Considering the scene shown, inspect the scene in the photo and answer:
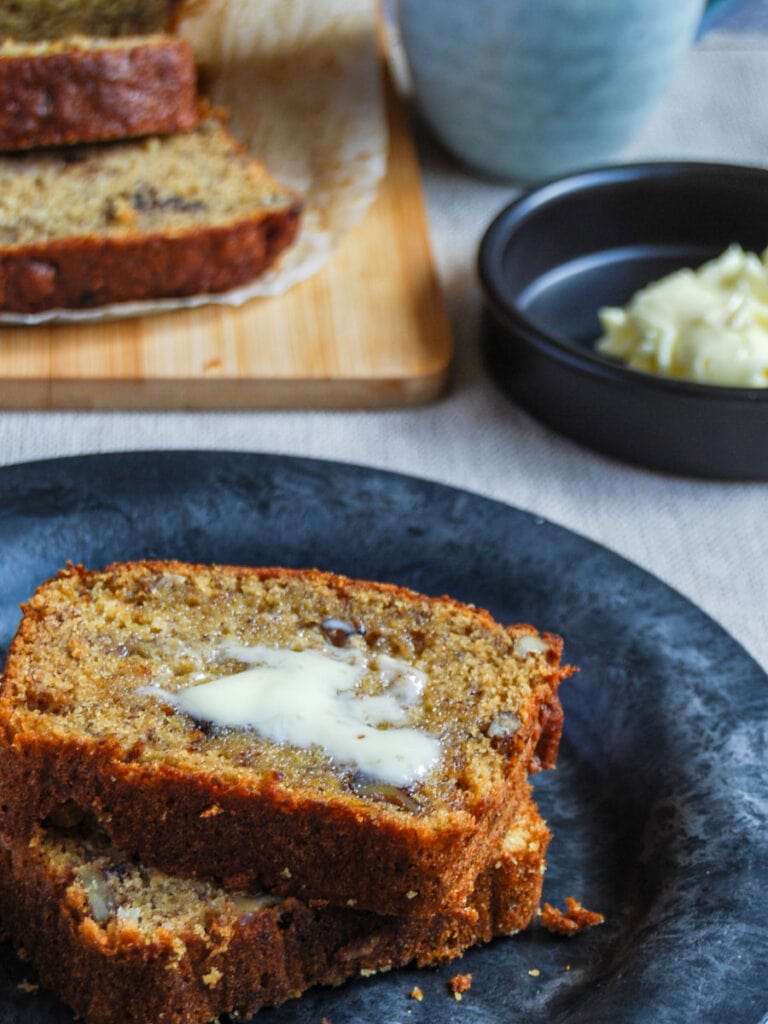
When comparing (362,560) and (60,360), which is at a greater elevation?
(362,560)

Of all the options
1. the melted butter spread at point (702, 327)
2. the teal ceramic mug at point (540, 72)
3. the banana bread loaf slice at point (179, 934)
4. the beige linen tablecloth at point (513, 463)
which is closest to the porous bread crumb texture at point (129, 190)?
the beige linen tablecloth at point (513, 463)

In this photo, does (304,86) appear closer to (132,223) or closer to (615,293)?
(132,223)

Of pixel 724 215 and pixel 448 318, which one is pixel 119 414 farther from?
pixel 724 215

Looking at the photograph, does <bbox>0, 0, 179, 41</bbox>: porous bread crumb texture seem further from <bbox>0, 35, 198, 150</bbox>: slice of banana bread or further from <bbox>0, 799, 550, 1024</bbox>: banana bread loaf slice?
<bbox>0, 799, 550, 1024</bbox>: banana bread loaf slice

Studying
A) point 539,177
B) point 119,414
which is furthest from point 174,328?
point 539,177

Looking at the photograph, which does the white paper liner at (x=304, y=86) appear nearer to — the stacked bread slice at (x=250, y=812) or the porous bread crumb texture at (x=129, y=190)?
the porous bread crumb texture at (x=129, y=190)

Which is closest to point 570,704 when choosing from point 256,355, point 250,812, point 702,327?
point 250,812
